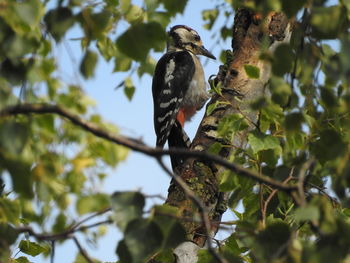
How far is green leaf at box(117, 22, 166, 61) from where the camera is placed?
Answer: 181 centimetres

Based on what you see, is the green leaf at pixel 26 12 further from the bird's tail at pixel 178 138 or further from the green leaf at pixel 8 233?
the bird's tail at pixel 178 138

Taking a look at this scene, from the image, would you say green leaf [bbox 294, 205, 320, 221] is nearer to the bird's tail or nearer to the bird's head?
the bird's tail

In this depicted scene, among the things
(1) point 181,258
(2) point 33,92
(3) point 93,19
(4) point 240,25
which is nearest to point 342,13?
(3) point 93,19

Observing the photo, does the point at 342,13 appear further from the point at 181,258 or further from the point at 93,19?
the point at 181,258

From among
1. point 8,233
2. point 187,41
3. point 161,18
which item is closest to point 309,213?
point 8,233

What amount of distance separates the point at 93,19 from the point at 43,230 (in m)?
0.64

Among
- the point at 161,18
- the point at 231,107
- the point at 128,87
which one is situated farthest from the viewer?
the point at 231,107

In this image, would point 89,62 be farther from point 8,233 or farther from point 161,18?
point 161,18

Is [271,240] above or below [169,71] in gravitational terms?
below

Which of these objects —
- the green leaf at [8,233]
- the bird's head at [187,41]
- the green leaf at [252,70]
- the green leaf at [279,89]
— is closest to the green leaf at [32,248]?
the green leaf at [8,233]

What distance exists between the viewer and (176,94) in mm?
5656

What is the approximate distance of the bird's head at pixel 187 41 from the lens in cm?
655

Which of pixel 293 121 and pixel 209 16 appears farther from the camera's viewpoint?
pixel 209 16

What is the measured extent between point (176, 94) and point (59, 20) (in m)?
3.97
